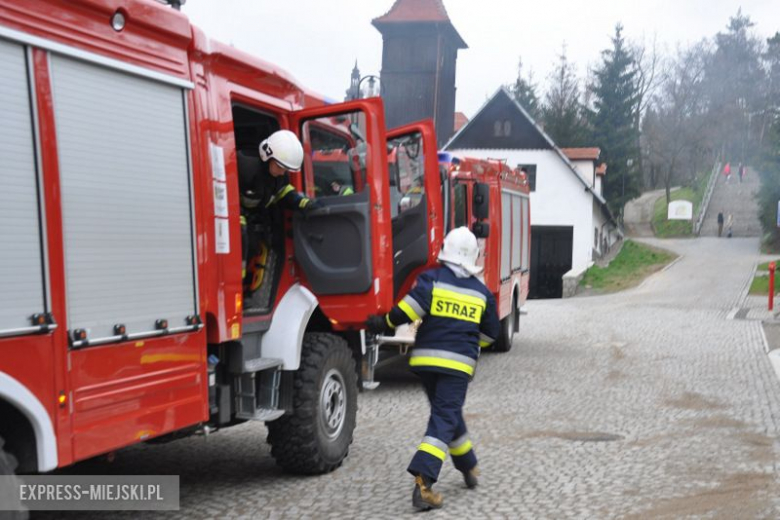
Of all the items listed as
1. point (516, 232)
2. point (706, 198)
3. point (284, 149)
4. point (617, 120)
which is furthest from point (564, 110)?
point (284, 149)

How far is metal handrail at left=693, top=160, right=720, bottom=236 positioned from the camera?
57.1m

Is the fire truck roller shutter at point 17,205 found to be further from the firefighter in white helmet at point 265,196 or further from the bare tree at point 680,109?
the bare tree at point 680,109

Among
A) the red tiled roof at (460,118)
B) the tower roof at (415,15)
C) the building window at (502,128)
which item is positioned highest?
the tower roof at (415,15)

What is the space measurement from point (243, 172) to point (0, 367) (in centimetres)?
278

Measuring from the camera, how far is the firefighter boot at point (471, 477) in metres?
6.22

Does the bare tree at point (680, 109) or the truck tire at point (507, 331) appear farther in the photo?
the bare tree at point (680, 109)

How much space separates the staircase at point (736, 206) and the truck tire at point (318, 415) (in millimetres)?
47255

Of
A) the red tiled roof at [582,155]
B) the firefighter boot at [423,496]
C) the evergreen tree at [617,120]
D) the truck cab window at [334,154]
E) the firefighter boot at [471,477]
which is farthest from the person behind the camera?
the evergreen tree at [617,120]

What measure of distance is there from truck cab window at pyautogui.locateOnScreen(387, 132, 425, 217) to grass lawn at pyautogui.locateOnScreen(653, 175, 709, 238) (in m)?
49.9

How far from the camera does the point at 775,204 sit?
142 feet

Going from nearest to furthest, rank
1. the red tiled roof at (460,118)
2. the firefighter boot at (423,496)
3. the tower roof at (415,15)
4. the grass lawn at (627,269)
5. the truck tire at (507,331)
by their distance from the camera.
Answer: the firefighter boot at (423,496)
the truck tire at (507,331)
the grass lawn at (627,269)
the tower roof at (415,15)
the red tiled roof at (460,118)

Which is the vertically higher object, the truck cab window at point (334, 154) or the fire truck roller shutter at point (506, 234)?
the truck cab window at point (334, 154)

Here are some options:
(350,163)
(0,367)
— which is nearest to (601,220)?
(350,163)

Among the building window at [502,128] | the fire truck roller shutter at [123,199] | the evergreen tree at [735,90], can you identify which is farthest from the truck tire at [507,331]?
the evergreen tree at [735,90]
